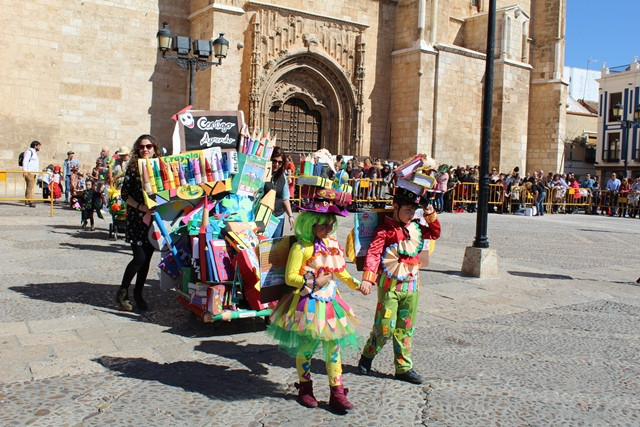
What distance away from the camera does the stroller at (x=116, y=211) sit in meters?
9.21

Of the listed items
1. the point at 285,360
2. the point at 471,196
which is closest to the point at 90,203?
the point at 285,360

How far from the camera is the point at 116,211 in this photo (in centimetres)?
955

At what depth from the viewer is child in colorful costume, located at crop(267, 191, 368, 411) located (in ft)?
11.7

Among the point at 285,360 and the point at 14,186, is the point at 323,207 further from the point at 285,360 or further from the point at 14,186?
the point at 14,186

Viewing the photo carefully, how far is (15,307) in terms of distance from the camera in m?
5.61

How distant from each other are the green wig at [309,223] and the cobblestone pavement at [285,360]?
3.32ft

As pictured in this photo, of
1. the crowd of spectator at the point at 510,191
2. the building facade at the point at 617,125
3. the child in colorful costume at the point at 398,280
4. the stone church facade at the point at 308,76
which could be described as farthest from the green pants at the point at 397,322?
the building facade at the point at 617,125

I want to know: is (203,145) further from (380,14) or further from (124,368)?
(380,14)

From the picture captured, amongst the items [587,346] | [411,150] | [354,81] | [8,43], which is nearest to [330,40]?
[354,81]

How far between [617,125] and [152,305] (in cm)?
4201

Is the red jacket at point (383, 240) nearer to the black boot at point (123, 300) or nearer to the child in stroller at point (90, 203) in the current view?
the black boot at point (123, 300)

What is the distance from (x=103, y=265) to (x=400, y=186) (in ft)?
16.9

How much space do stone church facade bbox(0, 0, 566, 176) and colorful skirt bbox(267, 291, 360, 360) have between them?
13567 millimetres

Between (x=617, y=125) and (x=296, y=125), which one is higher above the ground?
(x=617, y=125)
